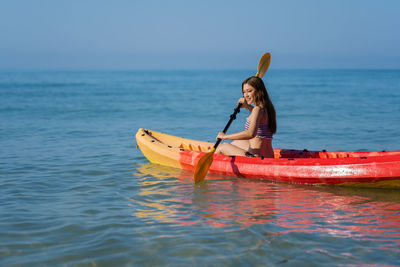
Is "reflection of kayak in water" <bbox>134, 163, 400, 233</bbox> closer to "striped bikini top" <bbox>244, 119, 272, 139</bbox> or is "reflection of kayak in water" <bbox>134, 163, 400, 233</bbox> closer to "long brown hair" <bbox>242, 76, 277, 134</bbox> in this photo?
"striped bikini top" <bbox>244, 119, 272, 139</bbox>

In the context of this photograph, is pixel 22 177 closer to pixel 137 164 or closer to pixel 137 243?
pixel 137 164

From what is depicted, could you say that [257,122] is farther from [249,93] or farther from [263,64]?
[263,64]

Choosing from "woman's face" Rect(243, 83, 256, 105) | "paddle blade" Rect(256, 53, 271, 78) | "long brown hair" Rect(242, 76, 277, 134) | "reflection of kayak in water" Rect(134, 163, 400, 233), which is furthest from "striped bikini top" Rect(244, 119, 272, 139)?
"paddle blade" Rect(256, 53, 271, 78)

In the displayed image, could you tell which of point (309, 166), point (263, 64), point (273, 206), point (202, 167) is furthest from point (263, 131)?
point (263, 64)

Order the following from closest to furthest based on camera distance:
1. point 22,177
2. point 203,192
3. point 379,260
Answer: point 379,260 → point 203,192 → point 22,177

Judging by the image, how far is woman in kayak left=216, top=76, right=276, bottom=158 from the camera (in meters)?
6.30

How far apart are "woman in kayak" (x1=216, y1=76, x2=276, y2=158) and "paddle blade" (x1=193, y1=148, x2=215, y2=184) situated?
378 mm

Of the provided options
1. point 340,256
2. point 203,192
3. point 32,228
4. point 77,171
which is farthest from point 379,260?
point 77,171

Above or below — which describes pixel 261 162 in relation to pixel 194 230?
above

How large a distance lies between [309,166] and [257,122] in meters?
0.96

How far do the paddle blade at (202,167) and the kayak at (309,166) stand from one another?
24 centimetres

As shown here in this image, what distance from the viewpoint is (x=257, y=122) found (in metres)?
6.28

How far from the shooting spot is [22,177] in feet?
22.5

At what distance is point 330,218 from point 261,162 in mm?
1782
